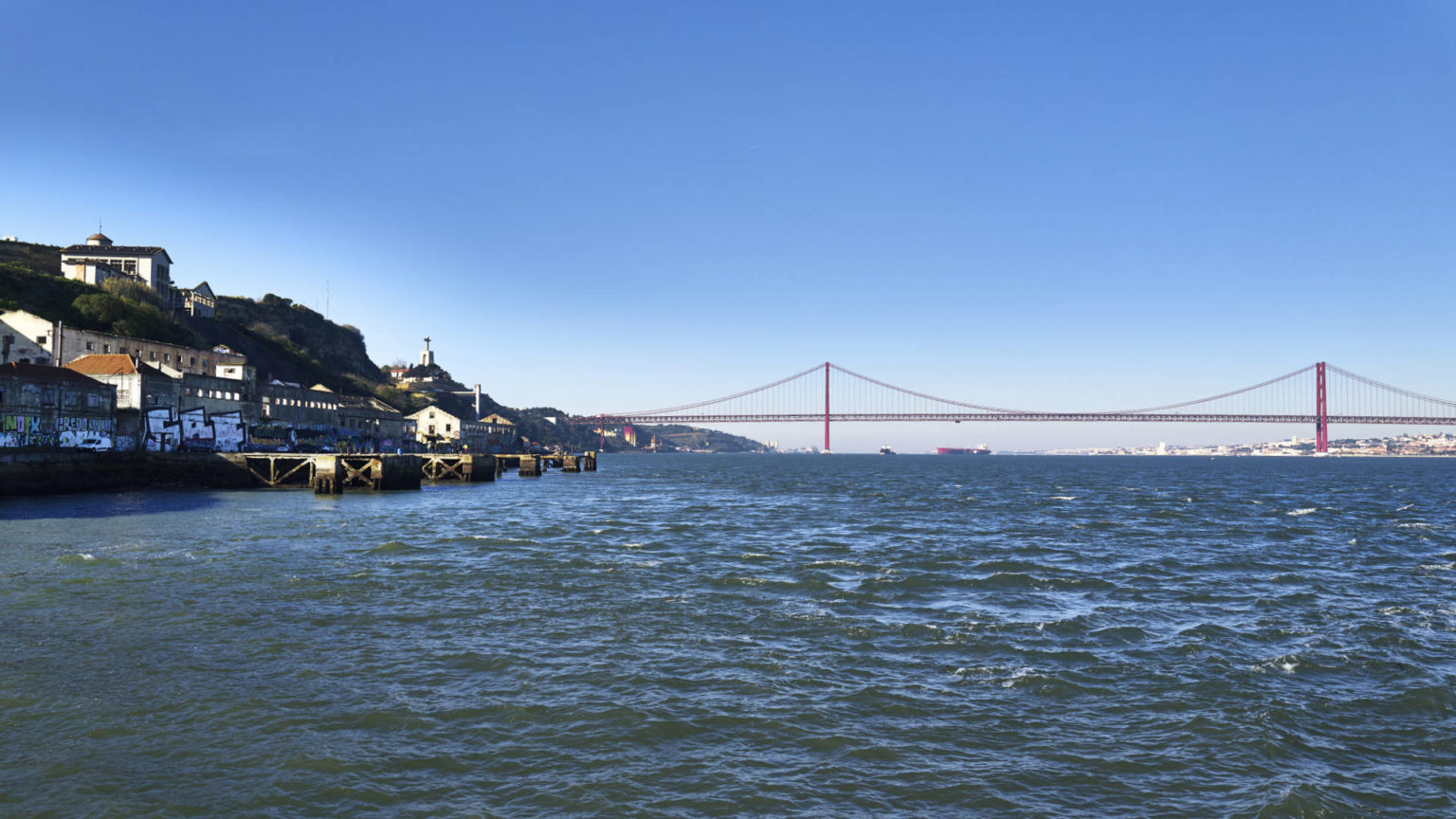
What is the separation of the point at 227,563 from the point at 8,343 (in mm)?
73652

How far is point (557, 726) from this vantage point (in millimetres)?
11047

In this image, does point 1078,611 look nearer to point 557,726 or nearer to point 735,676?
point 735,676

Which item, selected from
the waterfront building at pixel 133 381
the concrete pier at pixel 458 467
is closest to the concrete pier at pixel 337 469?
the waterfront building at pixel 133 381

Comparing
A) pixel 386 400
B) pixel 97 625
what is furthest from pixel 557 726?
pixel 386 400

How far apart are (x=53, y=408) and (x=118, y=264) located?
7174 centimetres

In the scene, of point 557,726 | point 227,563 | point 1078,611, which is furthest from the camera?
point 227,563

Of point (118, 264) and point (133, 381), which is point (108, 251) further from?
point (133, 381)

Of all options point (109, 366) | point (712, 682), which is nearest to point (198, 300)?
point (109, 366)

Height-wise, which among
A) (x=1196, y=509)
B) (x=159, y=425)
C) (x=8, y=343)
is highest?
(x=8, y=343)

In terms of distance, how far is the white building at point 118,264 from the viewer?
339ft

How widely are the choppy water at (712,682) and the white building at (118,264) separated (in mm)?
97074

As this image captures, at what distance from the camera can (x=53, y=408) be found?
5412 centimetres

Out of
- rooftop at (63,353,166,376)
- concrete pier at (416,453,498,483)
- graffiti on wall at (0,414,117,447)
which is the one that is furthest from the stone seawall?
concrete pier at (416,453,498,483)

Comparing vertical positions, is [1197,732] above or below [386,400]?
below
